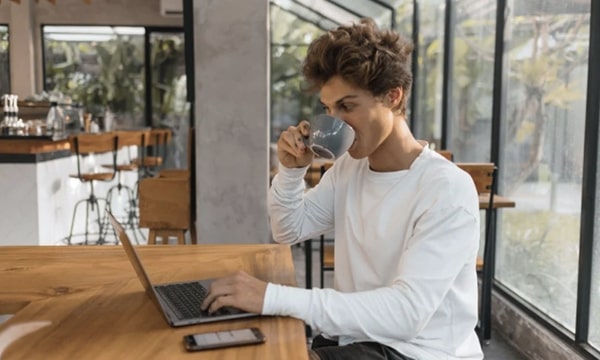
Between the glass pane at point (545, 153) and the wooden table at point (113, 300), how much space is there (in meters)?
1.65

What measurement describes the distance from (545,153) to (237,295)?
2.38 metres

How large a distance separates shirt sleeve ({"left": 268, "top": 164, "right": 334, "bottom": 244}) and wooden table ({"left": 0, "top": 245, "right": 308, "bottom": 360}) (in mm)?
63

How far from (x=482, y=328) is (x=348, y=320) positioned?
2.26 metres

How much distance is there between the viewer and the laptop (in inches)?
45.2

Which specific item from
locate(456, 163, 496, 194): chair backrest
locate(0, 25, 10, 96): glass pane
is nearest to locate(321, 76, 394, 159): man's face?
locate(456, 163, 496, 194): chair backrest

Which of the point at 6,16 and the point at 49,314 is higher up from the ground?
the point at 6,16

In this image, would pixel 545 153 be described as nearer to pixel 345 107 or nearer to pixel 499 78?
pixel 499 78

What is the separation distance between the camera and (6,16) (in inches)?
345

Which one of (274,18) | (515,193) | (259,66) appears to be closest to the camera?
(259,66)

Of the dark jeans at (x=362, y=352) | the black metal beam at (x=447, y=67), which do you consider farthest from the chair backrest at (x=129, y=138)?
the dark jeans at (x=362, y=352)

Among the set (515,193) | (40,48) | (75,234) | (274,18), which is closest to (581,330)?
(515,193)

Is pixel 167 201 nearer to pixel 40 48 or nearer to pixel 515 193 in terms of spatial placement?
pixel 515 193

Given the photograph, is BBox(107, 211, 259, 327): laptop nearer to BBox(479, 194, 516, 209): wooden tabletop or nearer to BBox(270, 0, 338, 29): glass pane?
BBox(479, 194, 516, 209): wooden tabletop

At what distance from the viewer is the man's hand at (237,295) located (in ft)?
3.79
